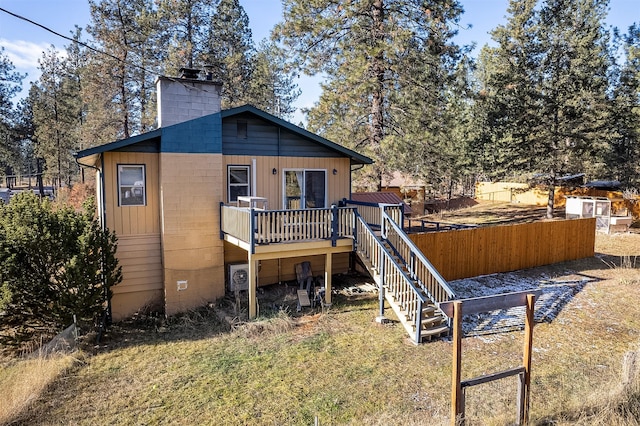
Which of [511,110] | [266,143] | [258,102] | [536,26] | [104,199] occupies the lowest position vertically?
[104,199]

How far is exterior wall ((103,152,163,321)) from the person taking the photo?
10070 mm

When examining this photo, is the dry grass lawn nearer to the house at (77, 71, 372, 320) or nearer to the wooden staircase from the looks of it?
the wooden staircase

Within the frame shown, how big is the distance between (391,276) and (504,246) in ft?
19.4

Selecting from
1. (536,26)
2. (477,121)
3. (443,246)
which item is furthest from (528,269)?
(477,121)

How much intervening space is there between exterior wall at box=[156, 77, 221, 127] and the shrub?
324 cm

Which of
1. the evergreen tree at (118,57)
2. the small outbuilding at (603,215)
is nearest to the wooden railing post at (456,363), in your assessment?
the small outbuilding at (603,215)

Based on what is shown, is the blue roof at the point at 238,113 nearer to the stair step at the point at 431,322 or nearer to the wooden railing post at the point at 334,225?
the wooden railing post at the point at 334,225

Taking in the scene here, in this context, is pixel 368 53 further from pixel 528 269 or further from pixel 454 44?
pixel 528 269

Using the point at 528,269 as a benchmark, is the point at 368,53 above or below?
above

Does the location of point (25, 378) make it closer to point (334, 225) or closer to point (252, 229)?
point (252, 229)

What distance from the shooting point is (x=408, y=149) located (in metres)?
17.4

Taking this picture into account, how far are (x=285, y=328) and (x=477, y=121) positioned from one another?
2598cm

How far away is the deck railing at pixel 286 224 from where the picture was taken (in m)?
9.42

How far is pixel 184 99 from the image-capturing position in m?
10.3
